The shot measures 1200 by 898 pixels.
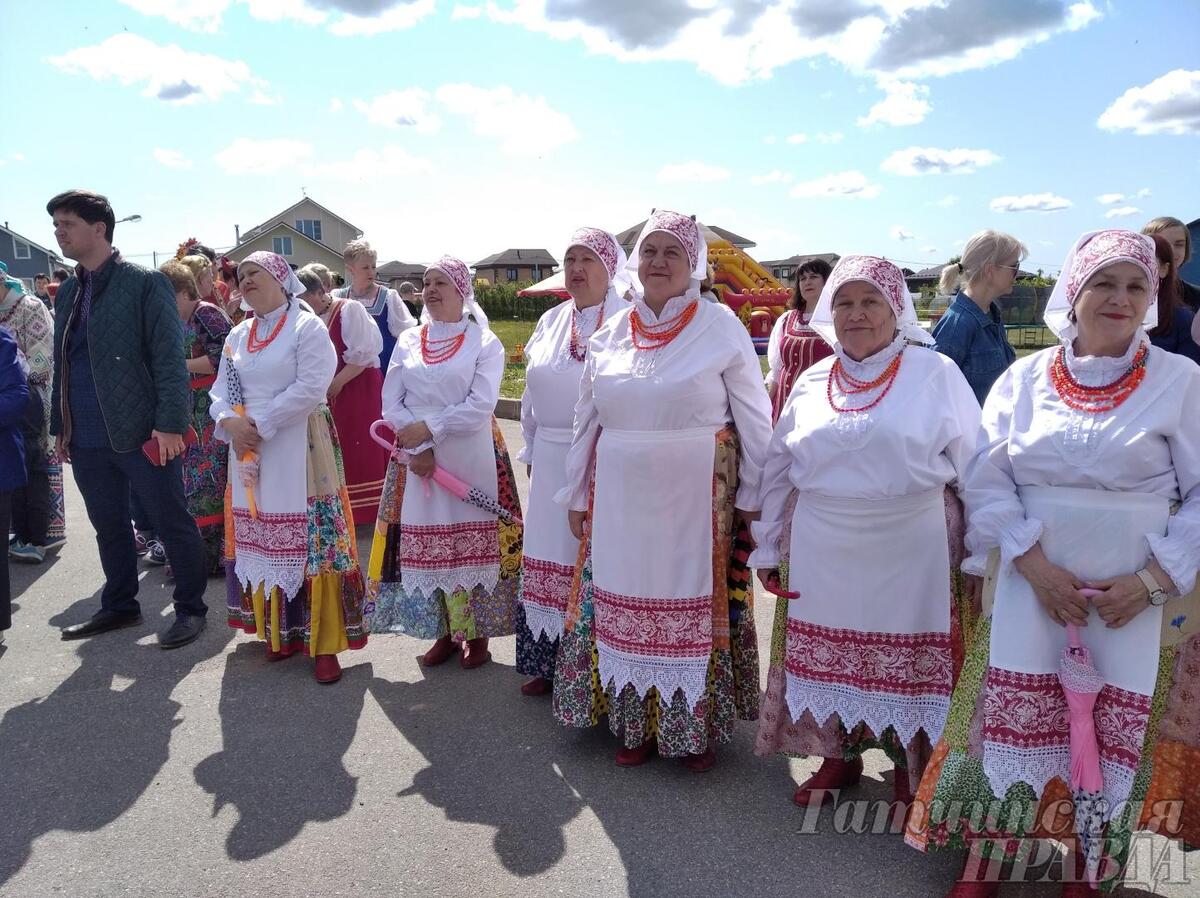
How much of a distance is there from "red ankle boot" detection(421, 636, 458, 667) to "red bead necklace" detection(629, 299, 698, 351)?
2.06m

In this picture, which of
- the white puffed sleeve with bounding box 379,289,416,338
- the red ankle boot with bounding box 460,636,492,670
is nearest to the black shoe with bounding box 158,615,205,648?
the red ankle boot with bounding box 460,636,492,670

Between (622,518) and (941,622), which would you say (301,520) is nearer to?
(622,518)

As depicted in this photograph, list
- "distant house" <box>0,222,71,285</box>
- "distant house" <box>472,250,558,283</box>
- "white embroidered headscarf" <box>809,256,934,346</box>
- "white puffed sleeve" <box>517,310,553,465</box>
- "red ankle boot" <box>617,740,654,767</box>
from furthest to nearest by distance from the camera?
"distant house" <box>472,250,558,283</box>
"distant house" <box>0,222,71,285</box>
"white puffed sleeve" <box>517,310,553,465</box>
"red ankle boot" <box>617,740,654,767</box>
"white embroidered headscarf" <box>809,256,934,346</box>

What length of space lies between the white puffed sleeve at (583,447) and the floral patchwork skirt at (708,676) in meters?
0.20

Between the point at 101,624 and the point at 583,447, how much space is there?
3.22m

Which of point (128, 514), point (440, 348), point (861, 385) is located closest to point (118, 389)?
point (128, 514)

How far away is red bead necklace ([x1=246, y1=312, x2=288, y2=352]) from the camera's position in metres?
4.27

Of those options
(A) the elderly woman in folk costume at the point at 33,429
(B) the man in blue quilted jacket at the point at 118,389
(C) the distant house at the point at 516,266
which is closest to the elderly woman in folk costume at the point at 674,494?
(B) the man in blue quilted jacket at the point at 118,389

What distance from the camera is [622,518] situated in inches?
128

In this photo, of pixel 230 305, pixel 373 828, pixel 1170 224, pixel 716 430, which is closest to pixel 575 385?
pixel 716 430

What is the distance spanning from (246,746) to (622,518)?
188 centimetres

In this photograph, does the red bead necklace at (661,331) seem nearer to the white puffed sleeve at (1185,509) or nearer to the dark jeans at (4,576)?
the white puffed sleeve at (1185,509)

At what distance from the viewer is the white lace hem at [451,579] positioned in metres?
4.30

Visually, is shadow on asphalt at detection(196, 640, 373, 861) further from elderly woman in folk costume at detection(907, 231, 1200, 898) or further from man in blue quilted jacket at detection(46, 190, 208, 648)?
elderly woman in folk costume at detection(907, 231, 1200, 898)
